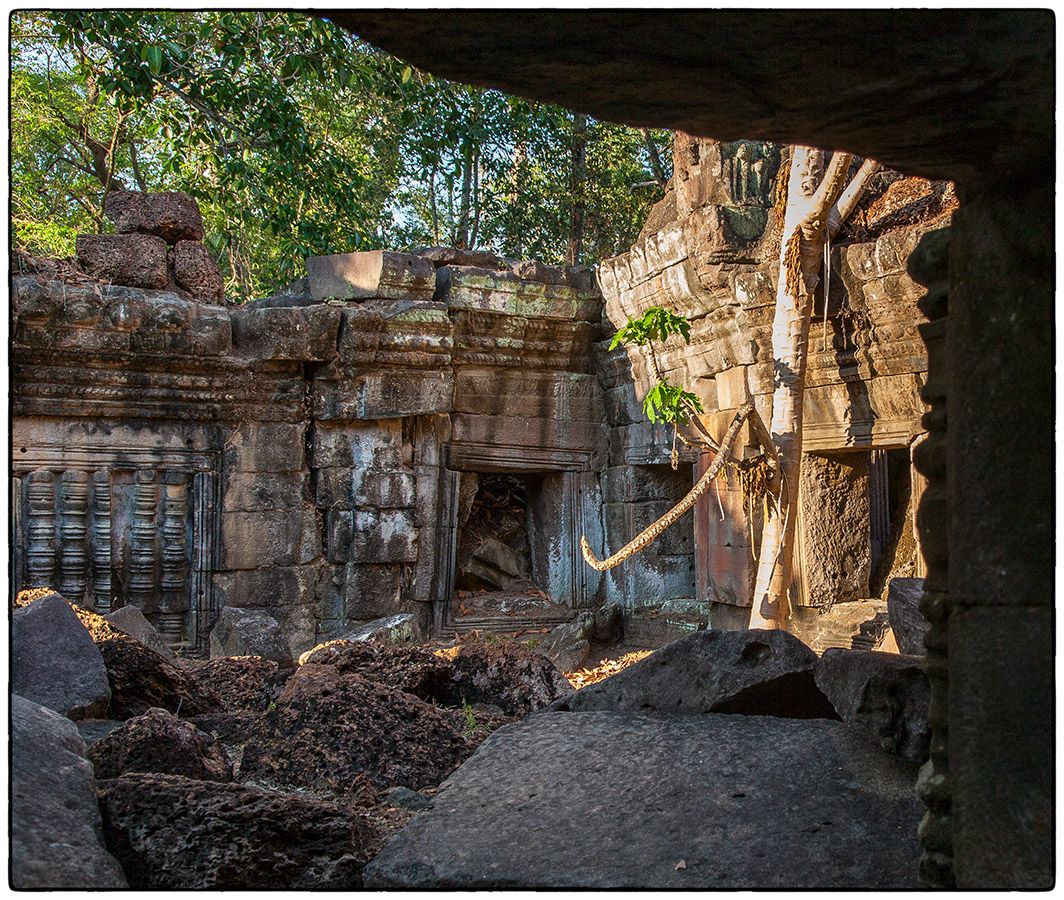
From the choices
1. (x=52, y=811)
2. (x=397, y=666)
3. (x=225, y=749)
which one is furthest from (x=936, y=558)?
(x=397, y=666)

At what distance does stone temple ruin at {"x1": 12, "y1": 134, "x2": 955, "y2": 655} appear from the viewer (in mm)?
7160

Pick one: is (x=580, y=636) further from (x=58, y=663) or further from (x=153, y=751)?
(x=153, y=751)

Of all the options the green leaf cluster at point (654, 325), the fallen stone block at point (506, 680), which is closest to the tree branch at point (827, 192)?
the green leaf cluster at point (654, 325)

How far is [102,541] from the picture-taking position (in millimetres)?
7867

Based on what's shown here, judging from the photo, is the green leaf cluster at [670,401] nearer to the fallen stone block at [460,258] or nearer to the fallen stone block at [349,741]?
the fallen stone block at [460,258]

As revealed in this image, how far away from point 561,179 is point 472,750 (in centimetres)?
1060

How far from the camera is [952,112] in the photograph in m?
1.99

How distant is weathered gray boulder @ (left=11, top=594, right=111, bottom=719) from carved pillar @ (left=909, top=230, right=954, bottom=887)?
3.16m

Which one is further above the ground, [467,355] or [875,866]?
[467,355]

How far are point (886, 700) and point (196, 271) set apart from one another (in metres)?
6.57

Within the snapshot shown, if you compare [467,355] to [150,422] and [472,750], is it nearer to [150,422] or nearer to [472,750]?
[150,422]

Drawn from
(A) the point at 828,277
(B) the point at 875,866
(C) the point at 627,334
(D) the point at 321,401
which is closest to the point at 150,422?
(D) the point at 321,401

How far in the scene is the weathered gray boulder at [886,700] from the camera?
309 cm

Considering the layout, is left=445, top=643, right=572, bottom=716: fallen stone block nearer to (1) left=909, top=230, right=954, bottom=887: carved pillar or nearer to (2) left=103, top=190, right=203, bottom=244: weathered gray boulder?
(1) left=909, top=230, right=954, bottom=887: carved pillar
